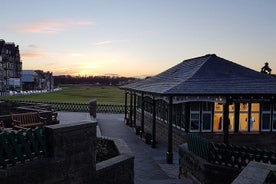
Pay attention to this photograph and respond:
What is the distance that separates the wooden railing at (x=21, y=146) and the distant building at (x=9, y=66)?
92938 millimetres

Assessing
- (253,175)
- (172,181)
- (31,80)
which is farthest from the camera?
(31,80)

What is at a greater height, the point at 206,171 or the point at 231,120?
the point at 231,120

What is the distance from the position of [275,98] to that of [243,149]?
7.75 metres

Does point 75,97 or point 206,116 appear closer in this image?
point 206,116

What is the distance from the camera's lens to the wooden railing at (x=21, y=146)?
7016 millimetres

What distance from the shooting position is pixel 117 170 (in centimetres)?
1056

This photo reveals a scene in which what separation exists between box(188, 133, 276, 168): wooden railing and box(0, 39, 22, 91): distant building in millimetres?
91645

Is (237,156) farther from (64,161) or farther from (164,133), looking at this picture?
(164,133)

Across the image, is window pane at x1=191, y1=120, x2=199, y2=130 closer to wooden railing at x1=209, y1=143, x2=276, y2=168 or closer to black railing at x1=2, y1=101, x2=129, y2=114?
wooden railing at x1=209, y1=143, x2=276, y2=168

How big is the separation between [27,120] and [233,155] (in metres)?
10.9

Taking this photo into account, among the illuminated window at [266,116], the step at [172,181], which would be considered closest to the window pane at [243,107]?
the illuminated window at [266,116]

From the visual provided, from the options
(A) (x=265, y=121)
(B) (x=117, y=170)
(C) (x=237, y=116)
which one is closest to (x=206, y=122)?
(C) (x=237, y=116)

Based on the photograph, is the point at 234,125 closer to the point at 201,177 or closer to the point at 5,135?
the point at 201,177

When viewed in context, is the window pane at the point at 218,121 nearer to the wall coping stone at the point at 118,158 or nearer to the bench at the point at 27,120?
the wall coping stone at the point at 118,158
